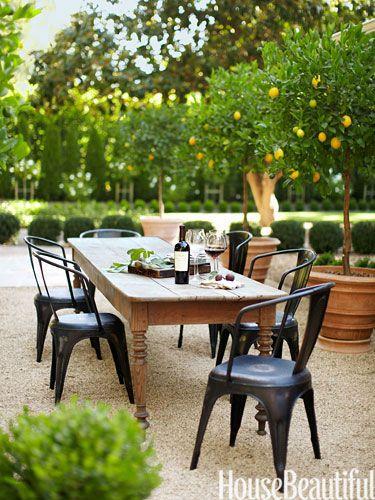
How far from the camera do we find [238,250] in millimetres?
5602

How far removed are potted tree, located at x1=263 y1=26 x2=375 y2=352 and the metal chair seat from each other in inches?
88.1

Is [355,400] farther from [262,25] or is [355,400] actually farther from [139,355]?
[262,25]

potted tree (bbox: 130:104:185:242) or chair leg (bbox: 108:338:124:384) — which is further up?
potted tree (bbox: 130:104:185:242)

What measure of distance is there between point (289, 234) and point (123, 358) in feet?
21.8

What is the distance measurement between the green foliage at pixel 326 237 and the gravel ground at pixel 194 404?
16.1 ft

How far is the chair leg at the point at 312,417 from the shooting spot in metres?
3.65

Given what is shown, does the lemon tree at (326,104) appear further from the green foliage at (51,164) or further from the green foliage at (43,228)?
the green foliage at (51,164)

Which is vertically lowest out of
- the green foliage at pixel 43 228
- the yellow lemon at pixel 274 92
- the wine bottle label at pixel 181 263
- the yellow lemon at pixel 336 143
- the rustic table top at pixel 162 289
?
the green foliage at pixel 43 228

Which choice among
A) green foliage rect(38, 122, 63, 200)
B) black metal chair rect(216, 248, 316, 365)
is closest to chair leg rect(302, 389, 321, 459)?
black metal chair rect(216, 248, 316, 365)

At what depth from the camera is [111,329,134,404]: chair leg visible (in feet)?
14.8

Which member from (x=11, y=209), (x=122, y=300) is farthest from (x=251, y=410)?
(x=11, y=209)

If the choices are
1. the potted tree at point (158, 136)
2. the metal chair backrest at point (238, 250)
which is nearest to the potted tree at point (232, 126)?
the metal chair backrest at point (238, 250)

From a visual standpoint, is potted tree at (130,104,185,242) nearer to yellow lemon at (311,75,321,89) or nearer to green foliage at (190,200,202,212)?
yellow lemon at (311,75,321,89)

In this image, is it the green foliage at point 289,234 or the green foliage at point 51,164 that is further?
the green foliage at point 51,164
